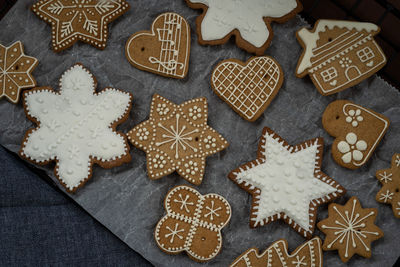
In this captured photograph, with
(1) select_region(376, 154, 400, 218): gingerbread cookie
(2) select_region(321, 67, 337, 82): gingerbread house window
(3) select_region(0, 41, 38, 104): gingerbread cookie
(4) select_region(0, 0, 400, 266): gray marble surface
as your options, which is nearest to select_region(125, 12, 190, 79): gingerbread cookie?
(4) select_region(0, 0, 400, 266): gray marble surface

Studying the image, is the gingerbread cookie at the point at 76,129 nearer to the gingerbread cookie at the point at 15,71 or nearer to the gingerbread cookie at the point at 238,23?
the gingerbread cookie at the point at 15,71

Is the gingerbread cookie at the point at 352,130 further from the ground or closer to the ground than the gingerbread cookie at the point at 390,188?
further from the ground

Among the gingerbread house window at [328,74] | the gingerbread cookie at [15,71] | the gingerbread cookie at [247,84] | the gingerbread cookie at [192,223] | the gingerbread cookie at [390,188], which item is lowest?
the gingerbread cookie at [192,223]

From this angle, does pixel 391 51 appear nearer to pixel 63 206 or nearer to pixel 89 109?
pixel 89 109

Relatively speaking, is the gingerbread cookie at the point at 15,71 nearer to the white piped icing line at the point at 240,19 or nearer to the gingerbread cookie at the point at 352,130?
the white piped icing line at the point at 240,19

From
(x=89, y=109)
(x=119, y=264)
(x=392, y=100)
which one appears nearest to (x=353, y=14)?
(x=392, y=100)

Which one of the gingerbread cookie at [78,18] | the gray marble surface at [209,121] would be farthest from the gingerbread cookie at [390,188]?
the gingerbread cookie at [78,18]
